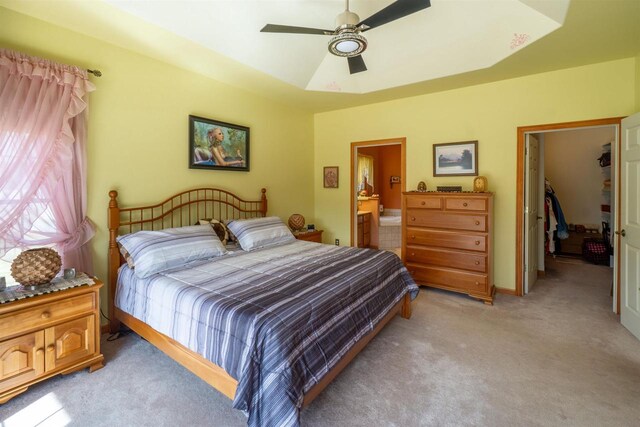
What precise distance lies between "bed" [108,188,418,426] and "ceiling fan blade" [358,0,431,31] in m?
1.81

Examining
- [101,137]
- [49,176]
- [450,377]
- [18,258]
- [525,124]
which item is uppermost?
[525,124]

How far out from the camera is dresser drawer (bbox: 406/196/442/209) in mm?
3797

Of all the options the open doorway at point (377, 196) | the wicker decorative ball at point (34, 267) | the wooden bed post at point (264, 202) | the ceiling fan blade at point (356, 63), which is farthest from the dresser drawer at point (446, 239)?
the wicker decorative ball at point (34, 267)

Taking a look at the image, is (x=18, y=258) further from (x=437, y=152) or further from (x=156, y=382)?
(x=437, y=152)

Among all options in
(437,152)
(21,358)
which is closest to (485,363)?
(437,152)

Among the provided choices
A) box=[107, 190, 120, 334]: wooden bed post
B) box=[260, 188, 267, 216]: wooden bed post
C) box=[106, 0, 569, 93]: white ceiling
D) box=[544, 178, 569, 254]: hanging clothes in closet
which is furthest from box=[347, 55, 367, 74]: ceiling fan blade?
box=[544, 178, 569, 254]: hanging clothes in closet

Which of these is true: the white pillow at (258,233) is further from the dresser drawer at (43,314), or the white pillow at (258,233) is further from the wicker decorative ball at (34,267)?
the wicker decorative ball at (34,267)

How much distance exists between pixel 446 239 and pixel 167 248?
3133mm

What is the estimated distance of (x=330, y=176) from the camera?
5.28 meters

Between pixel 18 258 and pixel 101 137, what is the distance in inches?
47.6

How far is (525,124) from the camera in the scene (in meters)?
3.67

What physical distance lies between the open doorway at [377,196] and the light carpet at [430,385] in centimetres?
277

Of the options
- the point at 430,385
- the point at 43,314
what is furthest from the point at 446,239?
the point at 43,314

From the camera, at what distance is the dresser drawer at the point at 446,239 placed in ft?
11.7
